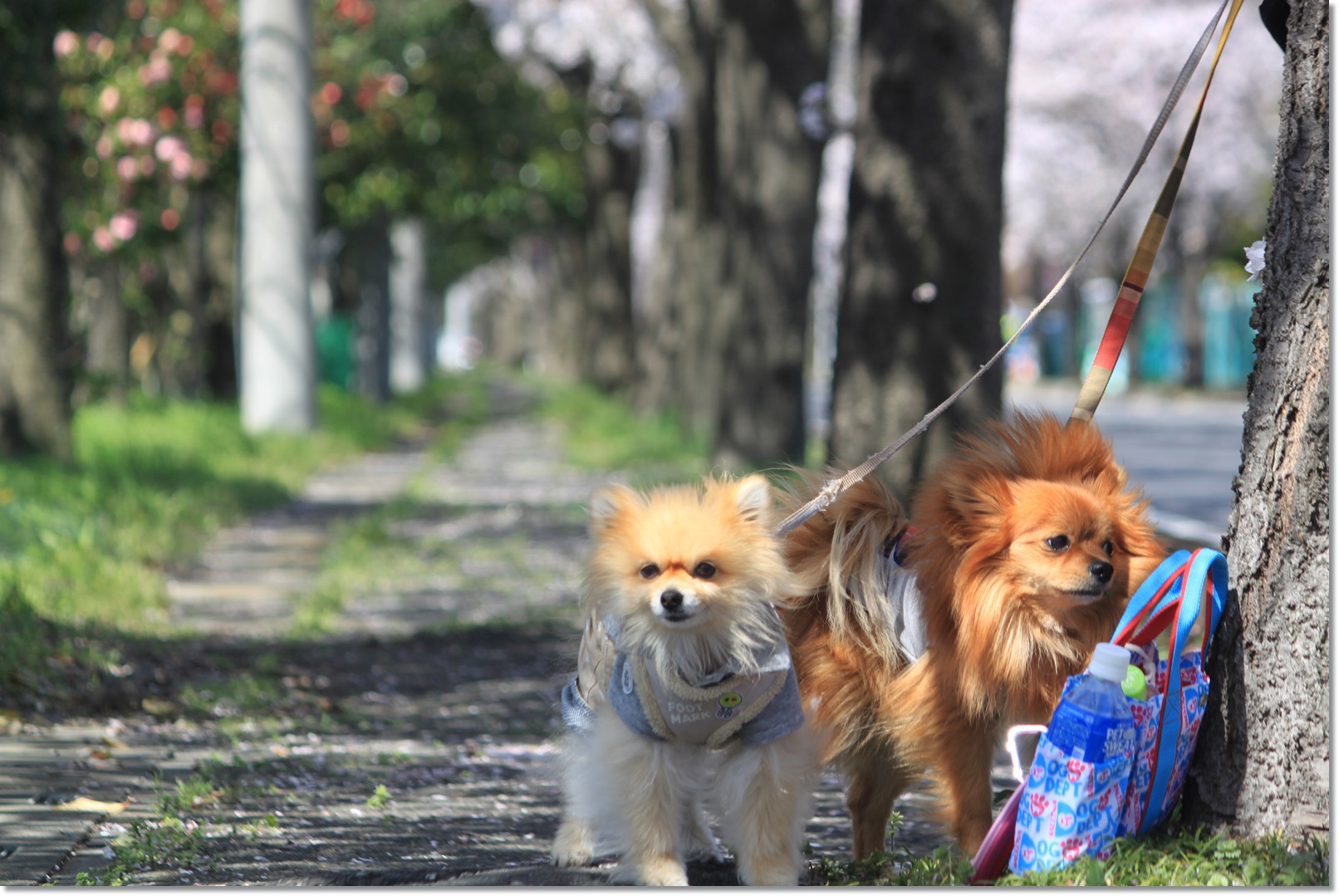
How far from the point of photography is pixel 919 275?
7.18 m

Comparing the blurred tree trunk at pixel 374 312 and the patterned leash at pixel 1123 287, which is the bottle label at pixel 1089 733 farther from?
the blurred tree trunk at pixel 374 312

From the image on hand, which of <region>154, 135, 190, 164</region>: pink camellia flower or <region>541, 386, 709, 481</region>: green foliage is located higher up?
<region>154, 135, 190, 164</region>: pink camellia flower

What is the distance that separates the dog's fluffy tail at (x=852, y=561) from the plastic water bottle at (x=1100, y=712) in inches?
23.3

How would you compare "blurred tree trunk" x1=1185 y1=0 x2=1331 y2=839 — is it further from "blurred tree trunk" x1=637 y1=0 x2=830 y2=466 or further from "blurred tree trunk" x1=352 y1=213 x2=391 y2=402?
"blurred tree trunk" x1=352 y1=213 x2=391 y2=402

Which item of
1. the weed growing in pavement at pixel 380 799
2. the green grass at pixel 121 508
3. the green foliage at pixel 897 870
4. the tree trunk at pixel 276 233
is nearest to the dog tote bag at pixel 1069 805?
the green foliage at pixel 897 870

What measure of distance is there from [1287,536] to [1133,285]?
2.47 ft

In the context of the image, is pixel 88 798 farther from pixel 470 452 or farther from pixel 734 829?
pixel 470 452

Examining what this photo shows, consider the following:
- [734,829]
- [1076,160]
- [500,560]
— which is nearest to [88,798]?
[734,829]

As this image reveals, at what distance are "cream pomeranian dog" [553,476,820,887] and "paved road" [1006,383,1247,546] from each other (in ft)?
3.05

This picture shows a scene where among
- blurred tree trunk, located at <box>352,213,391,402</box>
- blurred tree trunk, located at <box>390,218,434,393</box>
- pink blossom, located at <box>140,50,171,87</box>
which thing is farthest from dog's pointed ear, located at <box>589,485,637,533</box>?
blurred tree trunk, located at <box>390,218,434,393</box>

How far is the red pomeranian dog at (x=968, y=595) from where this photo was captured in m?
3.49

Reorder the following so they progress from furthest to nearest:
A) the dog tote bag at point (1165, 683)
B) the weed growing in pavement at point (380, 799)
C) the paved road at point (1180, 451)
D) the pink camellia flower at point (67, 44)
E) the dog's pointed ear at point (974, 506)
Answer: the pink camellia flower at point (67, 44), the paved road at point (1180, 451), the weed growing in pavement at point (380, 799), the dog's pointed ear at point (974, 506), the dog tote bag at point (1165, 683)

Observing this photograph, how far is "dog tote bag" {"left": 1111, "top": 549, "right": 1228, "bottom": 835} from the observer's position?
332 centimetres

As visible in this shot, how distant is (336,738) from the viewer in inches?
216
